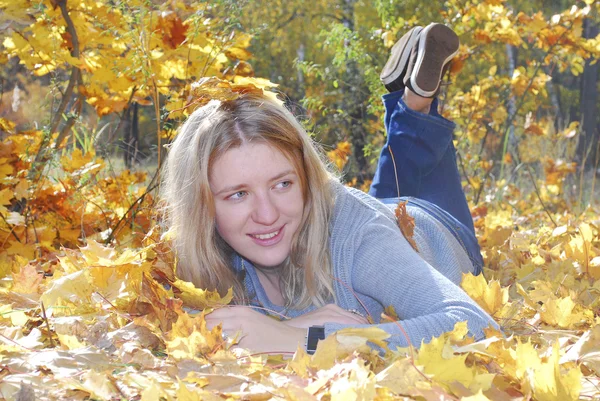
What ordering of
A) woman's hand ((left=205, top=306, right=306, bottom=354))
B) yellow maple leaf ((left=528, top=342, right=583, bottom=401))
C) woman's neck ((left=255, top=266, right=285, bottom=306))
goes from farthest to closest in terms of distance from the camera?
1. woman's neck ((left=255, top=266, right=285, bottom=306))
2. woman's hand ((left=205, top=306, right=306, bottom=354))
3. yellow maple leaf ((left=528, top=342, right=583, bottom=401))

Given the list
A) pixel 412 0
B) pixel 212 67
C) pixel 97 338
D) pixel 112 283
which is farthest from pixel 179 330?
pixel 412 0

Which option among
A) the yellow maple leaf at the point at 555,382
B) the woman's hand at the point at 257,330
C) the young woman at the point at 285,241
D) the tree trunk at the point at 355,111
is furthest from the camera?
the tree trunk at the point at 355,111

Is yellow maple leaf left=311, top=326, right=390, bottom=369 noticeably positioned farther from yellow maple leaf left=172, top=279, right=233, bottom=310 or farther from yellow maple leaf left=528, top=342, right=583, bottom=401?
yellow maple leaf left=172, top=279, right=233, bottom=310

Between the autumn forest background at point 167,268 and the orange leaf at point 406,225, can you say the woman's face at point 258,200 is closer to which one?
the autumn forest background at point 167,268

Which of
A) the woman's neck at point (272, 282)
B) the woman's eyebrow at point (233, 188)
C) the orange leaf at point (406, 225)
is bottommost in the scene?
the woman's neck at point (272, 282)

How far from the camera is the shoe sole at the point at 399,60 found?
3.05 metres

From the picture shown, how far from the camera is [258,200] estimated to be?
77.4 inches

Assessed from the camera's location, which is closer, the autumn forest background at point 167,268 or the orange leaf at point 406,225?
the autumn forest background at point 167,268

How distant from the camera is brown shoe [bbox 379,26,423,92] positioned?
305 cm

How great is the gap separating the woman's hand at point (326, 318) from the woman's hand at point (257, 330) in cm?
6

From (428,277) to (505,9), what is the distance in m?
2.90

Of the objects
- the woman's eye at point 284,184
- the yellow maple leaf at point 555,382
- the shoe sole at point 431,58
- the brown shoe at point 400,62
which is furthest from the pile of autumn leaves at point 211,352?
the brown shoe at point 400,62

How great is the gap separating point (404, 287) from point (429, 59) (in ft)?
4.51

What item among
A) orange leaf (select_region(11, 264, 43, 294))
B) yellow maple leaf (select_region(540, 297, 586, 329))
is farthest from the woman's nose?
yellow maple leaf (select_region(540, 297, 586, 329))
